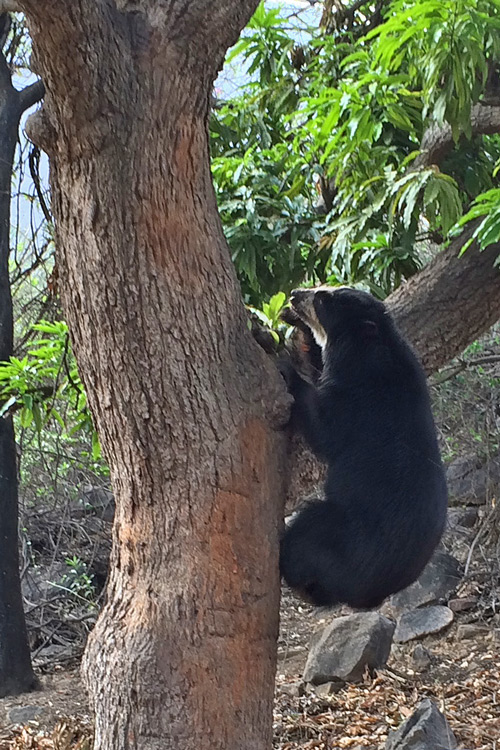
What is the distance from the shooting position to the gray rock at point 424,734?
3.12 meters

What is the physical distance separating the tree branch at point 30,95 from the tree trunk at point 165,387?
139 inches

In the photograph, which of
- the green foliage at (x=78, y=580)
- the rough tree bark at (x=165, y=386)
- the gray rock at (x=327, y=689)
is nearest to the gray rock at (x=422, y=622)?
the gray rock at (x=327, y=689)

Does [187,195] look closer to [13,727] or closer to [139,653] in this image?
[139,653]

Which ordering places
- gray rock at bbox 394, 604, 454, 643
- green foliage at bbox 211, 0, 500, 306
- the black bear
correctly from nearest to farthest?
the black bear → green foliage at bbox 211, 0, 500, 306 → gray rock at bbox 394, 604, 454, 643

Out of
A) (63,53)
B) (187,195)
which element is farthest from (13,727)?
(63,53)

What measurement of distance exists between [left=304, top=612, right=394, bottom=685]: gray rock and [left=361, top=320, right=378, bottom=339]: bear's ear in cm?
239

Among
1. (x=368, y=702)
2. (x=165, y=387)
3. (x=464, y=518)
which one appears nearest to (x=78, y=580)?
(x=368, y=702)

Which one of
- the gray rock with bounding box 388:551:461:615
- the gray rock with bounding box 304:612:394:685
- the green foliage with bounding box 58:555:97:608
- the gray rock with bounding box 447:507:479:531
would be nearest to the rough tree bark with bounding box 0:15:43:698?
the green foliage with bounding box 58:555:97:608

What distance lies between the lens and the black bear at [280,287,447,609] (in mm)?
2473

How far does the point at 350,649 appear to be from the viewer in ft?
15.4

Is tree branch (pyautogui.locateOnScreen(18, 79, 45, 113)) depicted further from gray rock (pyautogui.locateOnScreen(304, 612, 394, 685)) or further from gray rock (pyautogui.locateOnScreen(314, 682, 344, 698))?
gray rock (pyautogui.locateOnScreen(314, 682, 344, 698))

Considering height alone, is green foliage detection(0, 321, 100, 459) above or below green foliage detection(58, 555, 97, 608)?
above

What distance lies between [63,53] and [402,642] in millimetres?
4565

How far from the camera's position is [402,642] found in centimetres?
538
